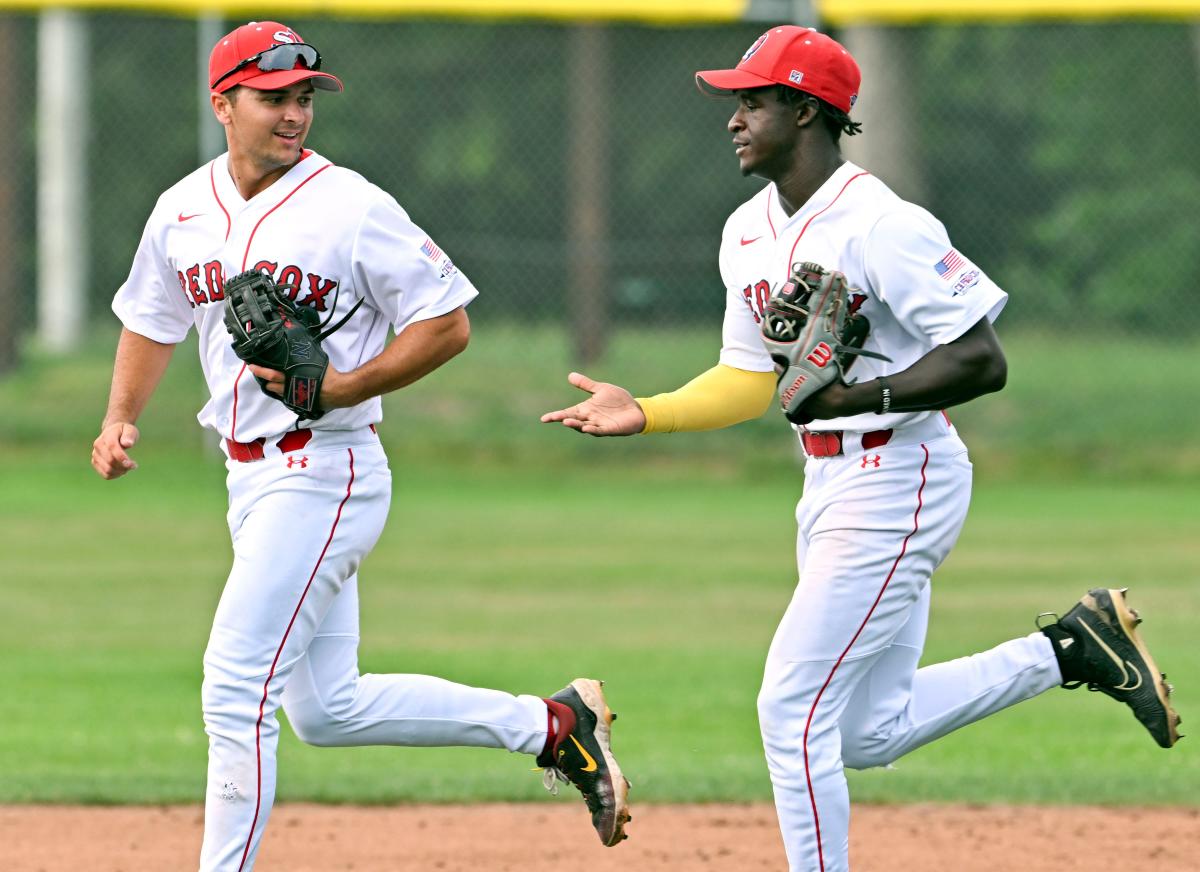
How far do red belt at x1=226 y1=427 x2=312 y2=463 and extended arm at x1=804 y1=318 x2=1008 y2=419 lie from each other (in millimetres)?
1225

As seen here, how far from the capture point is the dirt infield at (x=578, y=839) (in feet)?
18.5

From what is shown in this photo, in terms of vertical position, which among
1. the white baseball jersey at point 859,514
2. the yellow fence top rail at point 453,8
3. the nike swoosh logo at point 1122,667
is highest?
the yellow fence top rail at point 453,8

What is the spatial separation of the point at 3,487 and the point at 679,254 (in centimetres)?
722

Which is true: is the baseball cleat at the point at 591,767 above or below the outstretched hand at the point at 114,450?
below

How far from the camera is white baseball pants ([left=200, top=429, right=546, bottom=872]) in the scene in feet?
14.8

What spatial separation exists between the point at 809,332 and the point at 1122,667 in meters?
1.46

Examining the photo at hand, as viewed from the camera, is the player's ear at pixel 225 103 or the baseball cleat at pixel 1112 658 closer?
the player's ear at pixel 225 103

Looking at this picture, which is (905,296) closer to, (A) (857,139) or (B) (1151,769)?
(B) (1151,769)

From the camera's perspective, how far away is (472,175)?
736 inches

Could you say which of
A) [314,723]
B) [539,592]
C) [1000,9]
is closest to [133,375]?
[314,723]

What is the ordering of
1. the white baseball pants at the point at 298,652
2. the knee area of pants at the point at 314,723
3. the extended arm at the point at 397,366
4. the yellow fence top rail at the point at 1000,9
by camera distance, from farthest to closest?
the yellow fence top rail at the point at 1000,9 → the knee area of pants at the point at 314,723 → the extended arm at the point at 397,366 → the white baseball pants at the point at 298,652

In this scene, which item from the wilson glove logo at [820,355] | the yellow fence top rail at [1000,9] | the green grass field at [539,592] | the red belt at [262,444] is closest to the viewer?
the wilson glove logo at [820,355]

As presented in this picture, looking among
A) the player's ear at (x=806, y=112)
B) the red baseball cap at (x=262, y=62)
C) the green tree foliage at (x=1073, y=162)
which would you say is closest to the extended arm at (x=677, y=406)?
the player's ear at (x=806, y=112)

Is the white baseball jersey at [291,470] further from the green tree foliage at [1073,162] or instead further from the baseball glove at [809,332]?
the green tree foliage at [1073,162]
